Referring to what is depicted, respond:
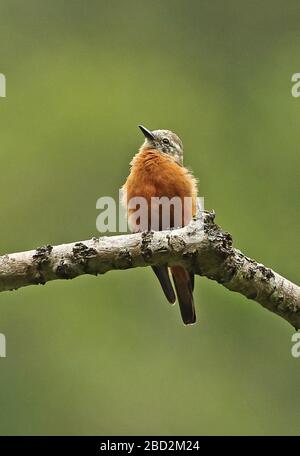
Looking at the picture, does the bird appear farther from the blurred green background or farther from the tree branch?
the blurred green background

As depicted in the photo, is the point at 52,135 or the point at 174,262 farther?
the point at 52,135

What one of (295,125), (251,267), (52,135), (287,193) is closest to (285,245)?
(287,193)

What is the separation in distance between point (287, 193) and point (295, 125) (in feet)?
8.20

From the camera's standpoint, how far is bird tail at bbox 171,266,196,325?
914cm

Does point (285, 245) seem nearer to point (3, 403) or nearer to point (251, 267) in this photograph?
point (3, 403)

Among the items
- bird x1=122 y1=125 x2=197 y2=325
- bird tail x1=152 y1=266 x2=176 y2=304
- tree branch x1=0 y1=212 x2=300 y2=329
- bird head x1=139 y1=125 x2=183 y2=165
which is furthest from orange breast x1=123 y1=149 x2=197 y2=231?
tree branch x1=0 y1=212 x2=300 y2=329

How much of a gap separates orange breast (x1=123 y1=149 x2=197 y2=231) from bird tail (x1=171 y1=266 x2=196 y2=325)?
0.58 meters

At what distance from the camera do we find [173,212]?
8680mm

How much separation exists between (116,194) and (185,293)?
950cm

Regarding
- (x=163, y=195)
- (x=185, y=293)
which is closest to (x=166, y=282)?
(x=185, y=293)

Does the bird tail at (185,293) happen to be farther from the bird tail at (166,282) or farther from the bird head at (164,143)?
the bird head at (164,143)

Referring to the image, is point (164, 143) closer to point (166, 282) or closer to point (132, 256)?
point (166, 282)

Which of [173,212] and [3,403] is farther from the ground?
[3,403]

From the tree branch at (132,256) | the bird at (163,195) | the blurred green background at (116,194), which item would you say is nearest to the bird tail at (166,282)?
the bird at (163,195)
